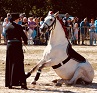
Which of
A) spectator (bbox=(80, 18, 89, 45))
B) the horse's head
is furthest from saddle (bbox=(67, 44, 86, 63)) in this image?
spectator (bbox=(80, 18, 89, 45))

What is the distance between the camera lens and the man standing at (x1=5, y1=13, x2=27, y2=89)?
11219 mm

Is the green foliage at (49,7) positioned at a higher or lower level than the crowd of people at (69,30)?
higher

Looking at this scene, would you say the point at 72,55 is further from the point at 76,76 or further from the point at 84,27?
the point at 84,27

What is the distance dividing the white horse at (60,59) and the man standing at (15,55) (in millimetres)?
741

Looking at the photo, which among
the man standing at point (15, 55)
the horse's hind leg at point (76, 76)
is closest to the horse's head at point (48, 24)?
the man standing at point (15, 55)

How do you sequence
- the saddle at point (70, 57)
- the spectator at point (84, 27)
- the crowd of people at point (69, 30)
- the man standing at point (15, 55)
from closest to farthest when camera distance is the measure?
the man standing at point (15, 55), the saddle at point (70, 57), the crowd of people at point (69, 30), the spectator at point (84, 27)

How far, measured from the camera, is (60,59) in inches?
469

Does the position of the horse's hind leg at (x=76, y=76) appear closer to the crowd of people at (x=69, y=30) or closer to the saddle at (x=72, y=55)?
the saddle at (x=72, y=55)

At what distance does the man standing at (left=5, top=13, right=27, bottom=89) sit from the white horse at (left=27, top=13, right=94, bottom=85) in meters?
0.74

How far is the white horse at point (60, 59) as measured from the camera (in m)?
11.8

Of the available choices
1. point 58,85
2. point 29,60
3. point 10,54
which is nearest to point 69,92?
point 58,85

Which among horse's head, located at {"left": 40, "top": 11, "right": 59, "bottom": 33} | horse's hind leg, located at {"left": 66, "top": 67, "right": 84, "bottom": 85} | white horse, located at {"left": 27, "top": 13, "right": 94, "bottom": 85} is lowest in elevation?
horse's hind leg, located at {"left": 66, "top": 67, "right": 84, "bottom": 85}

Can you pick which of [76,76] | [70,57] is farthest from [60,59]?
[76,76]

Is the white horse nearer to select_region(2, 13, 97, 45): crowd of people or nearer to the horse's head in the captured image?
the horse's head
